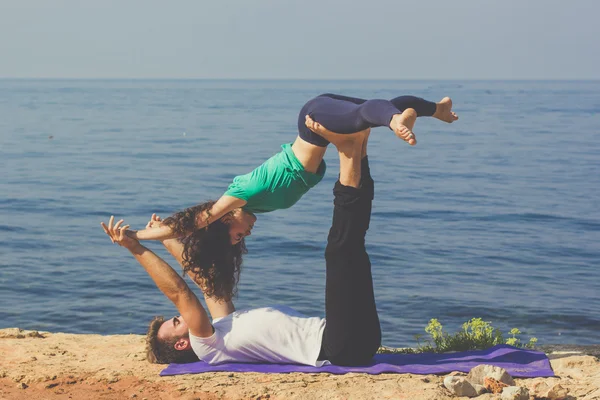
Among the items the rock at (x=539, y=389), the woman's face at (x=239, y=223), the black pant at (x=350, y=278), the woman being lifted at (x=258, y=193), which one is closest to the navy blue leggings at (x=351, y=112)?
the woman being lifted at (x=258, y=193)

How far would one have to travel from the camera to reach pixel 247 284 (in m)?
16.5

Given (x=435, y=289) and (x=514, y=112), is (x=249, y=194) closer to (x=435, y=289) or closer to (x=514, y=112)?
(x=435, y=289)

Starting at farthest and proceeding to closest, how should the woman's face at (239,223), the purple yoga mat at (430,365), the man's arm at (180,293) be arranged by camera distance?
1. the woman's face at (239,223)
2. the man's arm at (180,293)
3. the purple yoga mat at (430,365)

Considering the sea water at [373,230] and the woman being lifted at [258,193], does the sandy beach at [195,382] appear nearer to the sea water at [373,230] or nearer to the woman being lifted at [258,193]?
the woman being lifted at [258,193]

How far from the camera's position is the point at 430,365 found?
7.17m

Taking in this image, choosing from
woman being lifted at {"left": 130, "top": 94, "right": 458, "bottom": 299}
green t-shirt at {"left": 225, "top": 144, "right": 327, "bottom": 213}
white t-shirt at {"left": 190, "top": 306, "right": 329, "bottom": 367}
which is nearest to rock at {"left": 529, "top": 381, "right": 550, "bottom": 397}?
white t-shirt at {"left": 190, "top": 306, "right": 329, "bottom": 367}

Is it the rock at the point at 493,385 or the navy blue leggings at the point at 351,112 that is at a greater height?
the navy blue leggings at the point at 351,112

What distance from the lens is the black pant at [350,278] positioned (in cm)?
705

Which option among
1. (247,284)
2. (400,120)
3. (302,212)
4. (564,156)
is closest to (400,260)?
(247,284)

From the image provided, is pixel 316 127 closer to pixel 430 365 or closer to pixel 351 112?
pixel 351 112

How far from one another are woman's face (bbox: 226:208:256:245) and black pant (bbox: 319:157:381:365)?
3.29 ft

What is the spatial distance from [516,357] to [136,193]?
23.0 metres

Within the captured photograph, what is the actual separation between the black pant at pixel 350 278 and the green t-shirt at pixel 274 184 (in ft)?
1.88

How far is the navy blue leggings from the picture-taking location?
6477 millimetres
